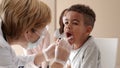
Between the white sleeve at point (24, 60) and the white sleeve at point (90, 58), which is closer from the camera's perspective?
the white sleeve at point (90, 58)

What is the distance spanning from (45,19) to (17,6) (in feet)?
0.57

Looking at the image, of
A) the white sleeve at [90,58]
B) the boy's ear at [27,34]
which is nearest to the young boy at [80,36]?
the white sleeve at [90,58]

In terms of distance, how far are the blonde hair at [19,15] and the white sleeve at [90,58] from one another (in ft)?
1.14

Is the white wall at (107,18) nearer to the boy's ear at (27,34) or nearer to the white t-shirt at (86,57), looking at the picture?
the white t-shirt at (86,57)

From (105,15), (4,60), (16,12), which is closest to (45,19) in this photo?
(16,12)

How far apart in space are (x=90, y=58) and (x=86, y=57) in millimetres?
26

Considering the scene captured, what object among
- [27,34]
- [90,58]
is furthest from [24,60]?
[90,58]

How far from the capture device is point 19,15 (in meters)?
0.92

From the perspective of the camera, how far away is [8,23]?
0.93 meters

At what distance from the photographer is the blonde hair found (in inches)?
36.0

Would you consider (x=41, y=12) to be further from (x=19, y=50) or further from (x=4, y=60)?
(x=19, y=50)

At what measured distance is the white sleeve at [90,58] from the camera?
1099 millimetres

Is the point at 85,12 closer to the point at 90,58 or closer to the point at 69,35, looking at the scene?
the point at 69,35

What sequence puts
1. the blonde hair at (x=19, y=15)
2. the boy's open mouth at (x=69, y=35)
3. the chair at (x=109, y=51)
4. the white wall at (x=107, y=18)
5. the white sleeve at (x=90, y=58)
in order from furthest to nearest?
the white wall at (x=107, y=18) < the chair at (x=109, y=51) < the boy's open mouth at (x=69, y=35) < the white sleeve at (x=90, y=58) < the blonde hair at (x=19, y=15)
